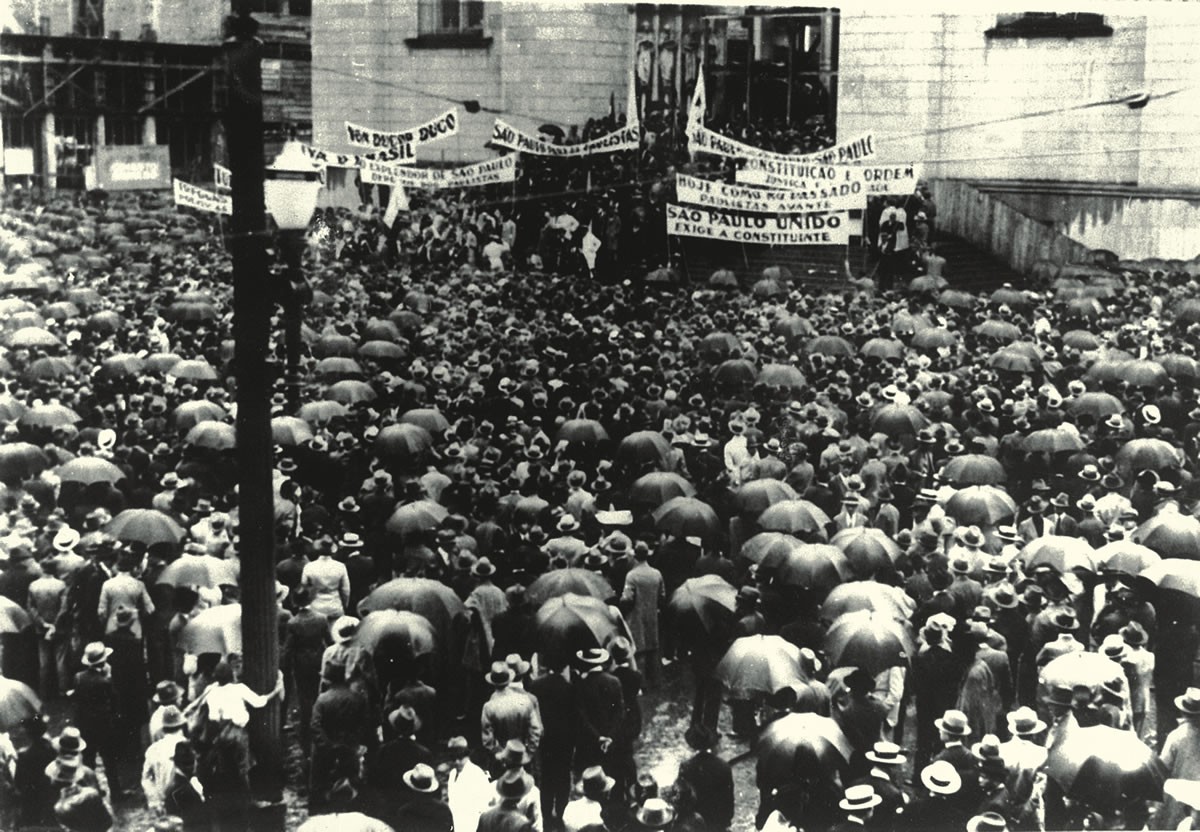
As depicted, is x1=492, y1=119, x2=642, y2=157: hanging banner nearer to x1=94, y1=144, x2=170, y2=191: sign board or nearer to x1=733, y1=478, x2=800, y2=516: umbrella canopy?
x1=94, y1=144, x2=170, y2=191: sign board

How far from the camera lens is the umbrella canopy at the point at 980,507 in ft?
36.7

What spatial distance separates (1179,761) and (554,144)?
18494 mm

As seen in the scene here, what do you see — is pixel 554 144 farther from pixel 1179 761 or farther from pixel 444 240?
pixel 1179 761

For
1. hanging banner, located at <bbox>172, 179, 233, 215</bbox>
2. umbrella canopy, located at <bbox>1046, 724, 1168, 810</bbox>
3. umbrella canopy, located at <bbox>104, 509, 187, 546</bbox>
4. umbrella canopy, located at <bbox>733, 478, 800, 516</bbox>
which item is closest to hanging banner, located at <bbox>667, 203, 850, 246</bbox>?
hanging banner, located at <bbox>172, 179, 233, 215</bbox>

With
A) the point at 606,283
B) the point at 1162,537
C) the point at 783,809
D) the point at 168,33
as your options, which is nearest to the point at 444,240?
the point at 606,283

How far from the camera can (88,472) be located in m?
11.6

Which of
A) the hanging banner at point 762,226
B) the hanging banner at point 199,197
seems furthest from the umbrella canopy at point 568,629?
the hanging banner at point 199,197

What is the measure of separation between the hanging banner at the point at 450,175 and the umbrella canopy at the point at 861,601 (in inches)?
532

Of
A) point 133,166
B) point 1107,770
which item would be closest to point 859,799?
point 1107,770

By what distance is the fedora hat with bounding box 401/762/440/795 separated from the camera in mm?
7492

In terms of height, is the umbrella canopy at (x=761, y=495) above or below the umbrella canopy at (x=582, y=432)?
below

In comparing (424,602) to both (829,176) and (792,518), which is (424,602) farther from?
(829,176)

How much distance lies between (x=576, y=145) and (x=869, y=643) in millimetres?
17236

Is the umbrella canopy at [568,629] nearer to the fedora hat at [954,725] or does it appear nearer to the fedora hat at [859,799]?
the fedora hat at [859,799]
